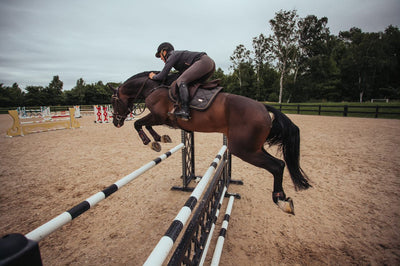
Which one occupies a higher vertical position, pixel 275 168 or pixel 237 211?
pixel 275 168

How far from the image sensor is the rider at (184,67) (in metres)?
1.99

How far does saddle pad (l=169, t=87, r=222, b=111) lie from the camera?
77.5 inches

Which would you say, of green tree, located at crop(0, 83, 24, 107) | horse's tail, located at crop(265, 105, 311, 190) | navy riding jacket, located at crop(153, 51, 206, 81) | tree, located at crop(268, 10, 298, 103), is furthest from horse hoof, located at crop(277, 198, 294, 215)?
green tree, located at crop(0, 83, 24, 107)

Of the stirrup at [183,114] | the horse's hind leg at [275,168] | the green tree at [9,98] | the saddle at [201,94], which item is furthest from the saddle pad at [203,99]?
the green tree at [9,98]

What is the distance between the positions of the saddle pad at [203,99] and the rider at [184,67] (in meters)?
0.09

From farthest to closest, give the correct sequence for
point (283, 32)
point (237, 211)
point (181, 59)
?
point (283, 32) < point (237, 211) < point (181, 59)

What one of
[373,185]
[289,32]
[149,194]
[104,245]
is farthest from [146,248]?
[289,32]

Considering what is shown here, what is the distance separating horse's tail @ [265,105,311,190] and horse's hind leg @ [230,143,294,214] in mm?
287

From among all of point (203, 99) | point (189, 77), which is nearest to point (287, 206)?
point (203, 99)

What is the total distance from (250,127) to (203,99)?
60 cm

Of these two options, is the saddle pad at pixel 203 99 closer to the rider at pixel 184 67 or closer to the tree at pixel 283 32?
the rider at pixel 184 67

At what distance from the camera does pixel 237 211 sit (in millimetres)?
2672

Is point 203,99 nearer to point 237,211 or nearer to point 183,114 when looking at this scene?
point 183,114

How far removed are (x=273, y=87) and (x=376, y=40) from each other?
15.9 m
